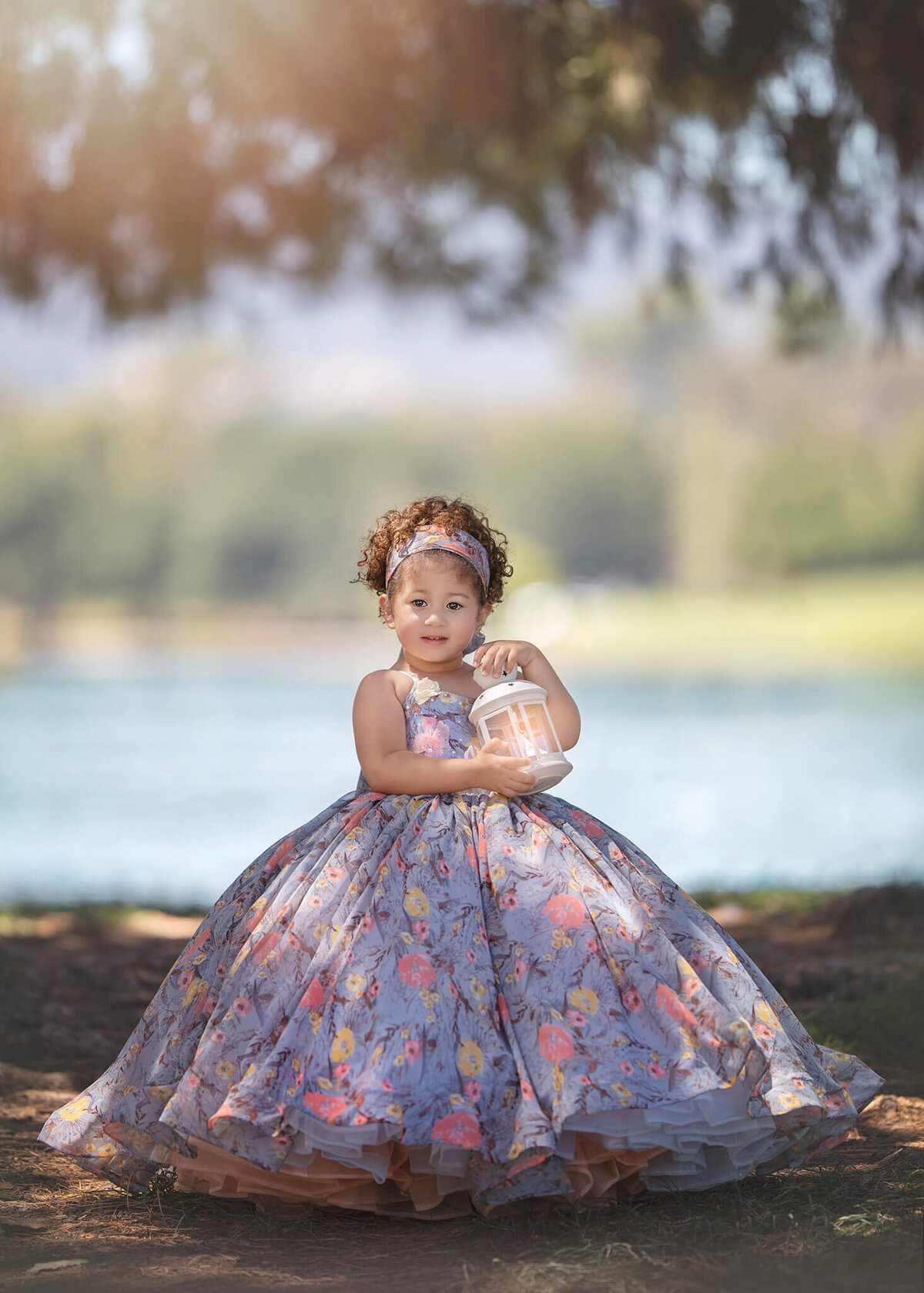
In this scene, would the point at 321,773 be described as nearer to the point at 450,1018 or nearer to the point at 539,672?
the point at 539,672

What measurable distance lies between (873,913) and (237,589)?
22368 millimetres

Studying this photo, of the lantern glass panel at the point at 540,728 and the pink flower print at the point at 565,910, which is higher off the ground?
the lantern glass panel at the point at 540,728

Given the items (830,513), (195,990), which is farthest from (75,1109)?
(830,513)

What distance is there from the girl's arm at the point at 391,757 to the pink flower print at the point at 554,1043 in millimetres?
498

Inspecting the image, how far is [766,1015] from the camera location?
2447 millimetres

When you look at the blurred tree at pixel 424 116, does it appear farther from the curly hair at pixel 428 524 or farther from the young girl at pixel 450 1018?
the young girl at pixel 450 1018

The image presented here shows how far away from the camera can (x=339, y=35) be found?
663 cm

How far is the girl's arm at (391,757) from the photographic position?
2.62 meters

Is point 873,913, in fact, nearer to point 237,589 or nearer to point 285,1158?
point 285,1158

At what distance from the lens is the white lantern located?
102 inches

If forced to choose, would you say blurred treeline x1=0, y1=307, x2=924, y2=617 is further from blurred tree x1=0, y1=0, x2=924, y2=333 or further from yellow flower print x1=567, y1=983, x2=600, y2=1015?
yellow flower print x1=567, y1=983, x2=600, y2=1015

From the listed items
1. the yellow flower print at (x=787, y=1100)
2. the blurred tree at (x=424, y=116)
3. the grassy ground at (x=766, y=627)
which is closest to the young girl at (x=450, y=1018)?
the yellow flower print at (x=787, y=1100)

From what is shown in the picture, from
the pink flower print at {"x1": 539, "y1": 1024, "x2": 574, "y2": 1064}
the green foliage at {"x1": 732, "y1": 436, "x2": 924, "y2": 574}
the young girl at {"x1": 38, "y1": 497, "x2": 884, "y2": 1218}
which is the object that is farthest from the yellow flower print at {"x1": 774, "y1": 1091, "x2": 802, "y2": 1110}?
the green foliage at {"x1": 732, "y1": 436, "x2": 924, "y2": 574}

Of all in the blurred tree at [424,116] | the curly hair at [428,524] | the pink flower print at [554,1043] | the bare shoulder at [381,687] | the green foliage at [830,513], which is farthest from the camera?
the green foliage at [830,513]
